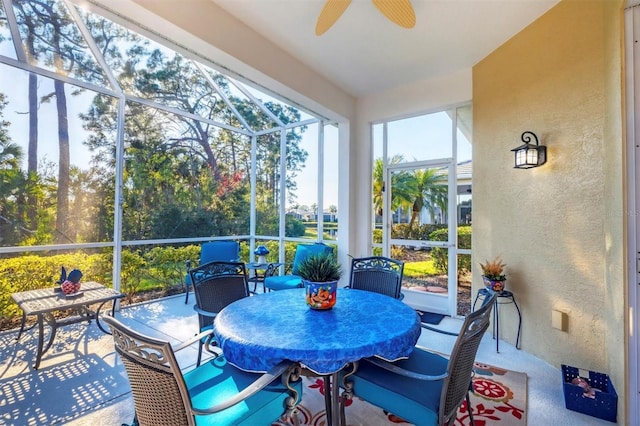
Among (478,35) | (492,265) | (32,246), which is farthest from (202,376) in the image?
(478,35)

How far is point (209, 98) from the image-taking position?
202 inches

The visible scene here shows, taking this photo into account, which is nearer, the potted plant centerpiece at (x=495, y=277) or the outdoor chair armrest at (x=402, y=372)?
the outdoor chair armrest at (x=402, y=372)

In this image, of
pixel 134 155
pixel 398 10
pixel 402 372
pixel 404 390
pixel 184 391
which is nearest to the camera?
pixel 184 391

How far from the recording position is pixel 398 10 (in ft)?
7.26

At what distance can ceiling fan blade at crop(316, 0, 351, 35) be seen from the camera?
220 cm

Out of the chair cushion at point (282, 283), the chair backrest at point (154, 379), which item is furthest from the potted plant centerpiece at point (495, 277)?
the chair backrest at point (154, 379)

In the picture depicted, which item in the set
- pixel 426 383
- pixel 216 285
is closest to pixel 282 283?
pixel 216 285

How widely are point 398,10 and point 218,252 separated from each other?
3900 millimetres

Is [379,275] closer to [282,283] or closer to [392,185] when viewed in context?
[282,283]

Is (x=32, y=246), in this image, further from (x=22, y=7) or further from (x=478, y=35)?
(x=478, y=35)

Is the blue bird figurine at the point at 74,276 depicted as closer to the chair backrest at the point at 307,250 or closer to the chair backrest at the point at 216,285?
the chair backrest at the point at 216,285

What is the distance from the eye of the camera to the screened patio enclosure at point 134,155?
132 inches

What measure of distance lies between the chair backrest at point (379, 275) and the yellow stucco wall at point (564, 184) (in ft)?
4.49

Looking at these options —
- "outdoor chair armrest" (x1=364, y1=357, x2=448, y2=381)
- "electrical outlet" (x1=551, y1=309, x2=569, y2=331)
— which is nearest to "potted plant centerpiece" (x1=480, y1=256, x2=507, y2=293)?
"electrical outlet" (x1=551, y1=309, x2=569, y2=331)
